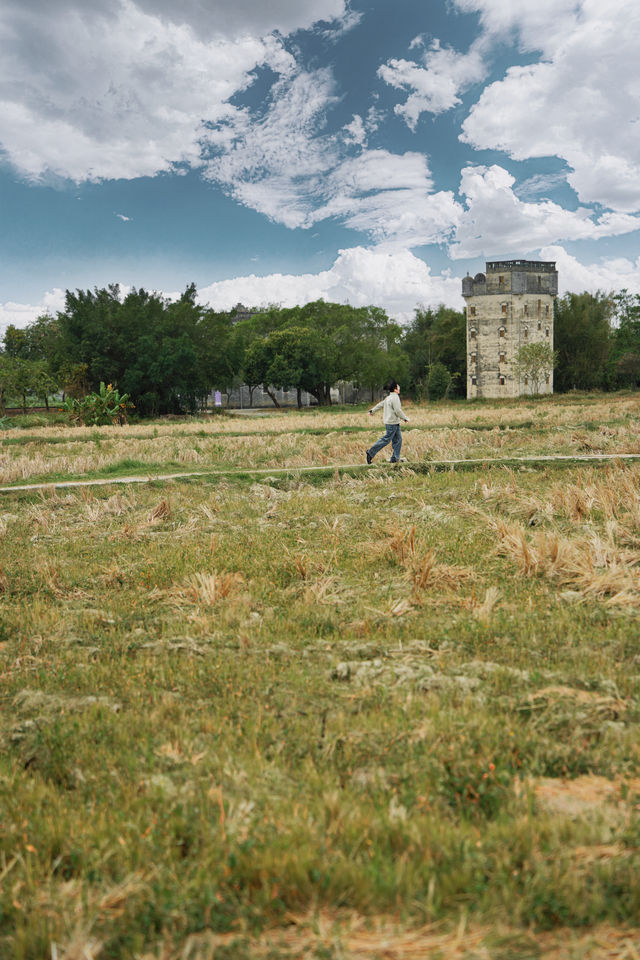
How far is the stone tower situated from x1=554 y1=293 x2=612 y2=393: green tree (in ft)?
18.7

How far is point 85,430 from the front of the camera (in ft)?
105

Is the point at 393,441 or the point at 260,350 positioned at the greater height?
the point at 260,350

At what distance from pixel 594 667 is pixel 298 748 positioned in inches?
95.0

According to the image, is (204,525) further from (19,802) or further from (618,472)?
(618,472)

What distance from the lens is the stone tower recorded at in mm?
71750

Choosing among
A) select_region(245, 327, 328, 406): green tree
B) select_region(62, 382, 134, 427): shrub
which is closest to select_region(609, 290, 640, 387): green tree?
select_region(245, 327, 328, 406): green tree

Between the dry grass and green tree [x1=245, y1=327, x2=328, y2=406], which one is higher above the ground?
green tree [x1=245, y1=327, x2=328, y2=406]

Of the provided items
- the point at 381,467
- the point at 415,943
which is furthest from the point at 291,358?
the point at 415,943

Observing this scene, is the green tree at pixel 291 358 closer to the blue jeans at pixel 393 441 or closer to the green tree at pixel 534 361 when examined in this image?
the green tree at pixel 534 361

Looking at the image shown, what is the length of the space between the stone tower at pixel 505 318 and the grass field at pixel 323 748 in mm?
66056

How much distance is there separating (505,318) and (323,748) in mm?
73208

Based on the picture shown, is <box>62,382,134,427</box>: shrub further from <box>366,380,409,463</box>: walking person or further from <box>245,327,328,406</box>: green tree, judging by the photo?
<box>245,327,328,406</box>: green tree

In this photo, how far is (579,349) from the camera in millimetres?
78062

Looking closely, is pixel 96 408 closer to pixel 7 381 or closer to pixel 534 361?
pixel 7 381
